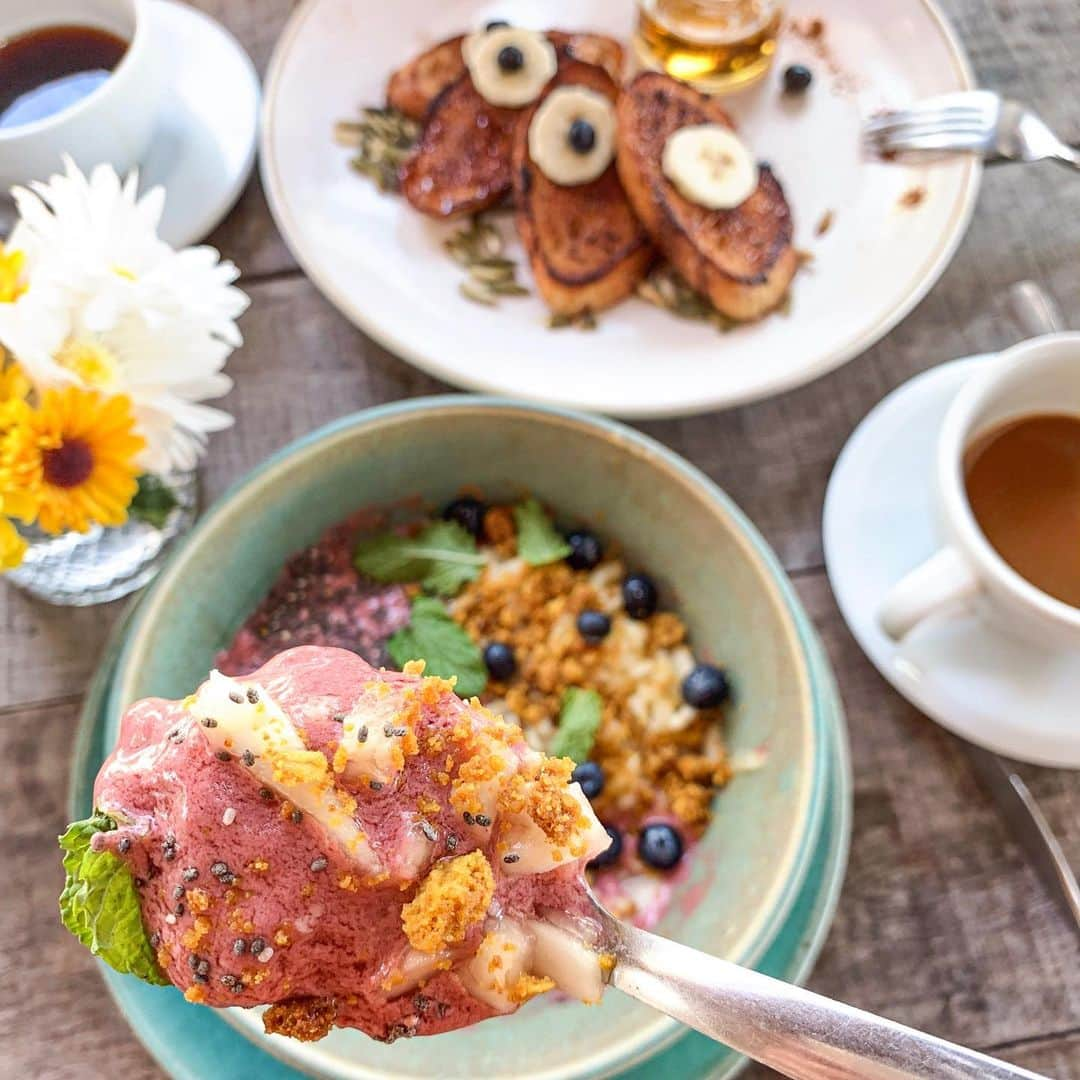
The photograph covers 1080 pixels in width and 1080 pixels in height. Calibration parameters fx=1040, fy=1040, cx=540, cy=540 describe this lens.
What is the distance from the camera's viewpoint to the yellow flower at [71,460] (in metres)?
0.83

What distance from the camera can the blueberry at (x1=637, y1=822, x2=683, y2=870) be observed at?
980mm

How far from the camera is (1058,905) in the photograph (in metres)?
1.05

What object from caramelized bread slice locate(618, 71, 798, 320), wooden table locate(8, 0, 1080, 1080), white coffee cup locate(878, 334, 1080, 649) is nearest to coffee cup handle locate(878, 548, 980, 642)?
white coffee cup locate(878, 334, 1080, 649)

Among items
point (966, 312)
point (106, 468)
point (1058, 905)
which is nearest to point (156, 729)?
point (106, 468)

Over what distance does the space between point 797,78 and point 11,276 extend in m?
0.97

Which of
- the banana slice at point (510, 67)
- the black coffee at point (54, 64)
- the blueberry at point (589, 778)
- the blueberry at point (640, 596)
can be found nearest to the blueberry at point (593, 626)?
the blueberry at point (640, 596)

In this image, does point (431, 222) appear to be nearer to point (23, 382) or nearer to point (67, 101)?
point (67, 101)

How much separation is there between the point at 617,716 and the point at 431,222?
642 mm

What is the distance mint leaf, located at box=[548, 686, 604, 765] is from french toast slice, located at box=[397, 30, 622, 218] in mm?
608

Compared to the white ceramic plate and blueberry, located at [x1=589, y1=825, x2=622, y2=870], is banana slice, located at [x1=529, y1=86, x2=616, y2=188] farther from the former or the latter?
blueberry, located at [x1=589, y1=825, x2=622, y2=870]

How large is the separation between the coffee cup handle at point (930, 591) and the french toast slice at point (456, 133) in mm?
677

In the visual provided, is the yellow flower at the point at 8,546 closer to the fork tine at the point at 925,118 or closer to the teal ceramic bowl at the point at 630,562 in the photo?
the teal ceramic bowl at the point at 630,562

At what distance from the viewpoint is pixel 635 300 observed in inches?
48.9

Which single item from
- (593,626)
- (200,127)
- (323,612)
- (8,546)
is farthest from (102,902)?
(200,127)
